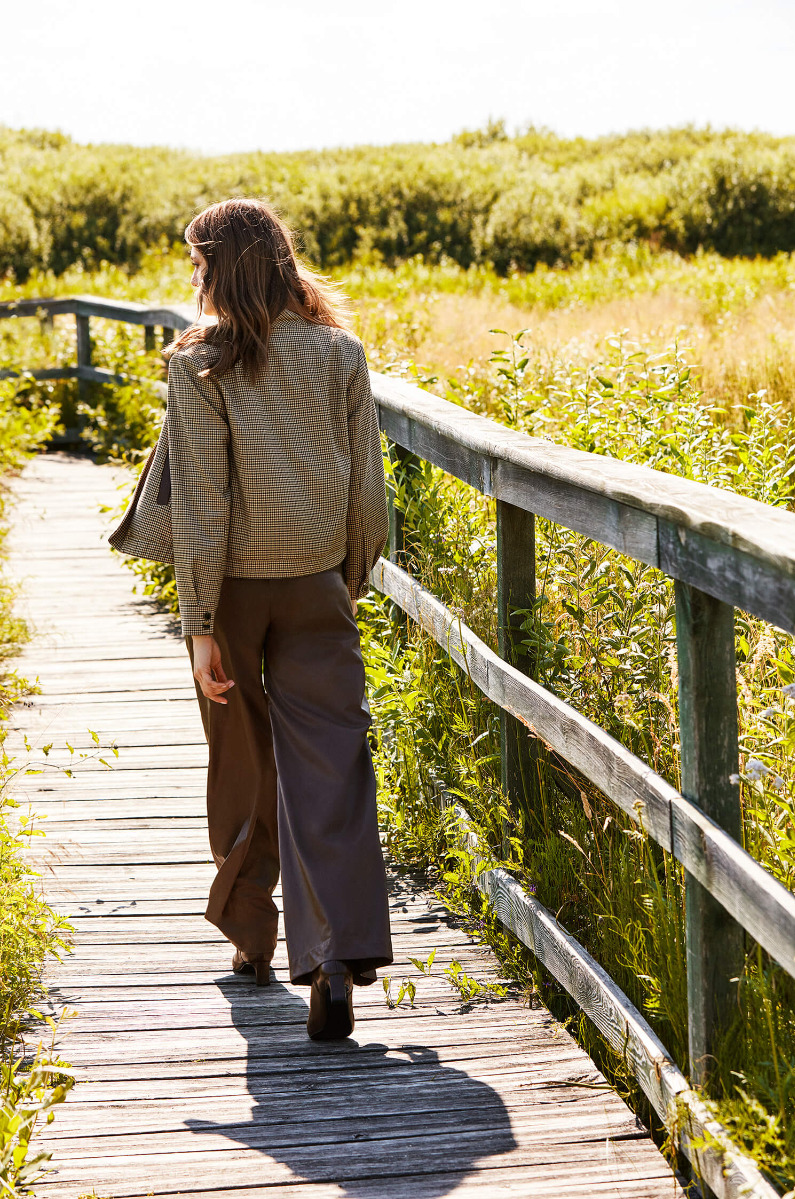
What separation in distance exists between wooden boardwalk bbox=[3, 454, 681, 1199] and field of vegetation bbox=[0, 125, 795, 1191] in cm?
18

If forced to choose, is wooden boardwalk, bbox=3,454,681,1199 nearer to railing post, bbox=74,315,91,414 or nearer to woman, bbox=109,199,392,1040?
woman, bbox=109,199,392,1040

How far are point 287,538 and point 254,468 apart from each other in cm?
17

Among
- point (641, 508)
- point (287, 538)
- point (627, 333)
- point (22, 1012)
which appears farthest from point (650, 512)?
point (627, 333)

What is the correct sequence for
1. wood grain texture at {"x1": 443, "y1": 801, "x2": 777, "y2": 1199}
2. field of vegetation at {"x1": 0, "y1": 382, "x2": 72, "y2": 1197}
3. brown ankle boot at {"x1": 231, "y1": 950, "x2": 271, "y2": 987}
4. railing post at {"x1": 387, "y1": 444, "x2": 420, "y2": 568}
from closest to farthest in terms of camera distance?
wood grain texture at {"x1": 443, "y1": 801, "x2": 777, "y2": 1199} < field of vegetation at {"x1": 0, "y1": 382, "x2": 72, "y2": 1197} < brown ankle boot at {"x1": 231, "y1": 950, "x2": 271, "y2": 987} < railing post at {"x1": 387, "y1": 444, "x2": 420, "y2": 568}

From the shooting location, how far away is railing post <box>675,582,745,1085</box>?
1.99 metres

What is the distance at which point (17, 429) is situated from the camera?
32.7 ft

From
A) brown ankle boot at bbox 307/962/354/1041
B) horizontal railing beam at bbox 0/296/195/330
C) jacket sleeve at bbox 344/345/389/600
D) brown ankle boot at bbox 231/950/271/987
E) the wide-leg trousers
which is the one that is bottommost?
brown ankle boot at bbox 231/950/271/987

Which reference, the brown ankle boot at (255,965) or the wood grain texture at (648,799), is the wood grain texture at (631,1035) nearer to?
the wood grain texture at (648,799)

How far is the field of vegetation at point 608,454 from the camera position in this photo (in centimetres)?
246

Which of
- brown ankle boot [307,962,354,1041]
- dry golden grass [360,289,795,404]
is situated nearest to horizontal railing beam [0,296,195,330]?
dry golden grass [360,289,795,404]

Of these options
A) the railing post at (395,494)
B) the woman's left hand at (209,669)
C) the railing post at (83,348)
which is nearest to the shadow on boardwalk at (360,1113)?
the woman's left hand at (209,669)

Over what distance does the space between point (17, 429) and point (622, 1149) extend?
8777 millimetres

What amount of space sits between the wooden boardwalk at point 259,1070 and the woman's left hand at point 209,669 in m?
0.79

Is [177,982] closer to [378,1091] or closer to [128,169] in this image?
[378,1091]
